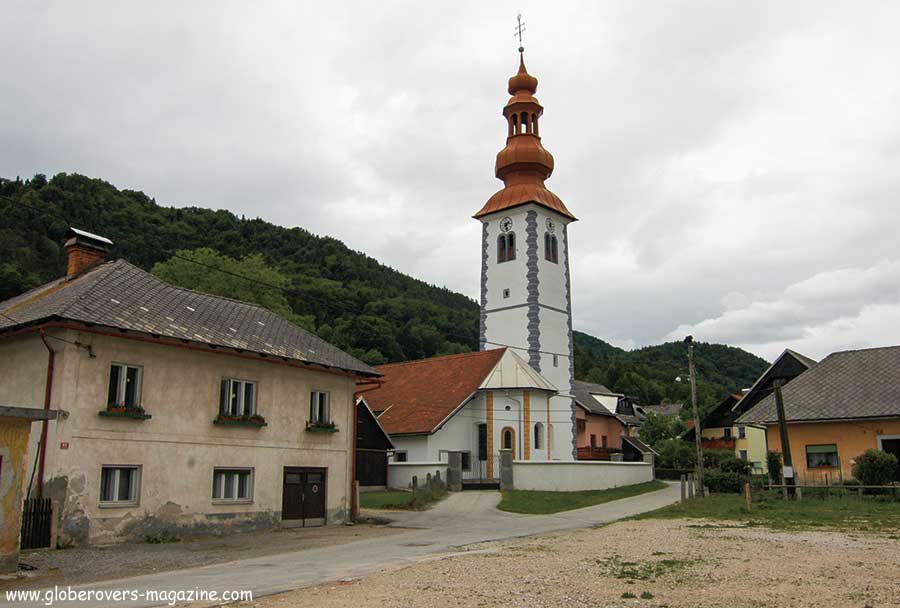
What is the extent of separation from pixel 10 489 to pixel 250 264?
40.3 m

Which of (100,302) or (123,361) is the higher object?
(100,302)

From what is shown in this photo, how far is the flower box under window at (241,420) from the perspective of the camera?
68.8 ft

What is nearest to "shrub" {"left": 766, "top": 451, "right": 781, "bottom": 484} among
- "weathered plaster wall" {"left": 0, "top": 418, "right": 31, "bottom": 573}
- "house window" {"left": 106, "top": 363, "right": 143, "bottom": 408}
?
"house window" {"left": 106, "top": 363, "right": 143, "bottom": 408}

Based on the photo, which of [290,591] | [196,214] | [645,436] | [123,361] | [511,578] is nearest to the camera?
[290,591]

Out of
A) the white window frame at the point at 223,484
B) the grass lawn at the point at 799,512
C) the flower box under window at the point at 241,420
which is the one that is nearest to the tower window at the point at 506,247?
the grass lawn at the point at 799,512

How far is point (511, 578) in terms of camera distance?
38.9 feet

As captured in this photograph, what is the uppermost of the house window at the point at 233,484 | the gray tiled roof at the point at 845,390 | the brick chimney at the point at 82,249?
the brick chimney at the point at 82,249

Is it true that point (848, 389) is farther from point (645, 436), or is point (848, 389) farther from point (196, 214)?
point (196, 214)

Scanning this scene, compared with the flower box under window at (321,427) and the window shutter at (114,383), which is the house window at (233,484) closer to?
the flower box under window at (321,427)

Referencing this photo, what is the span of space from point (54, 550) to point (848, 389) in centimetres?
3211

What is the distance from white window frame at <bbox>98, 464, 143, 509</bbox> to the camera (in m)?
18.2

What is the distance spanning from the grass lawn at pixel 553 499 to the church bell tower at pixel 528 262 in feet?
22.3

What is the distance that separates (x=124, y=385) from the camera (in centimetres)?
1909

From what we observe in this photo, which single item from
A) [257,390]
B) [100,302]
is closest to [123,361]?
[100,302]
